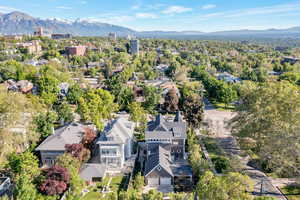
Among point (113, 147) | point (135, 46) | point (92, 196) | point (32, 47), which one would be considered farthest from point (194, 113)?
point (32, 47)

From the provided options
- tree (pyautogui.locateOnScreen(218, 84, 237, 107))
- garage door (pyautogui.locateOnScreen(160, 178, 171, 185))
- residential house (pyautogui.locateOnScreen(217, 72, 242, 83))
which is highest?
residential house (pyautogui.locateOnScreen(217, 72, 242, 83))

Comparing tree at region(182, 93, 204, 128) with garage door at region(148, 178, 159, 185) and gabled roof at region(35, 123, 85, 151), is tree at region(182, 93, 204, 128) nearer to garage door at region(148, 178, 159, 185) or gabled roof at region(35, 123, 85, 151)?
garage door at region(148, 178, 159, 185)

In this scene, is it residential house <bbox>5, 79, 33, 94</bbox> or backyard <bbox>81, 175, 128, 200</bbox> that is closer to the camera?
backyard <bbox>81, 175, 128, 200</bbox>

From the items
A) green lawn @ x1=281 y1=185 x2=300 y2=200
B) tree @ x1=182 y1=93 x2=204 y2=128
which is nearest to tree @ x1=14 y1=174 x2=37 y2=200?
tree @ x1=182 y1=93 x2=204 y2=128

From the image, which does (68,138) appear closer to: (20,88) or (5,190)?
(5,190)

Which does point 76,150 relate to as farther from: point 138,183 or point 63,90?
point 63,90

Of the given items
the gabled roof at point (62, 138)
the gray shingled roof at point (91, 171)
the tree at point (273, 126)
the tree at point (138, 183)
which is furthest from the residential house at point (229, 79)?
the gray shingled roof at point (91, 171)

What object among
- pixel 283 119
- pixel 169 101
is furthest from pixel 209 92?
pixel 283 119
